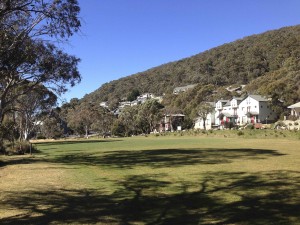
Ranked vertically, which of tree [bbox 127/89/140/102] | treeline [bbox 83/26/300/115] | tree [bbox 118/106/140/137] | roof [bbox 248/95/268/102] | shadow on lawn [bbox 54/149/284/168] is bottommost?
shadow on lawn [bbox 54/149/284/168]

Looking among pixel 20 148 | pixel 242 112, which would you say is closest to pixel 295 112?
pixel 242 112

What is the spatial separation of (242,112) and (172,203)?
3522 inches

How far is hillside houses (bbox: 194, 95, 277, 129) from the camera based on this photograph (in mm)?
87625

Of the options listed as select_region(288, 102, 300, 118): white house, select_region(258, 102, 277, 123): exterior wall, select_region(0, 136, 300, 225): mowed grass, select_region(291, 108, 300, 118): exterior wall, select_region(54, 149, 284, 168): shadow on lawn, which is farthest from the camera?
select_region(258, 102, 277, 123): exterior wall

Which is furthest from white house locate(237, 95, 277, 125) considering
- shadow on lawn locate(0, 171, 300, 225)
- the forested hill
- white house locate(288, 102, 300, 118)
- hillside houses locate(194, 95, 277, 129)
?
shadow on lawn locate(0, 171, 300, 225)

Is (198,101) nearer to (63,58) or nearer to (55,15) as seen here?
(63,58)

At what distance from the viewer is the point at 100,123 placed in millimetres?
105938

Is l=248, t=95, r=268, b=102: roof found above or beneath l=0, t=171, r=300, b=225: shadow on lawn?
above

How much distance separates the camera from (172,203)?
904cm

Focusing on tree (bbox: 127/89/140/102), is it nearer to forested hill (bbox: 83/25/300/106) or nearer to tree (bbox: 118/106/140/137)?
forested hill (bbox: 83/25/300/106)

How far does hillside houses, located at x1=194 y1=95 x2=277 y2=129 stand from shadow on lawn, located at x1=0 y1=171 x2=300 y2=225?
73.4 metres

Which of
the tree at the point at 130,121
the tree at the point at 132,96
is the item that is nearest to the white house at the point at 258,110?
the tree at the point at 130,121

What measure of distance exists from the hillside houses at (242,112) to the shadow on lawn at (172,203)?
73360 mm

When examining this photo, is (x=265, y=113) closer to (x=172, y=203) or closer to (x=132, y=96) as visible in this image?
(x=172, y=203)
